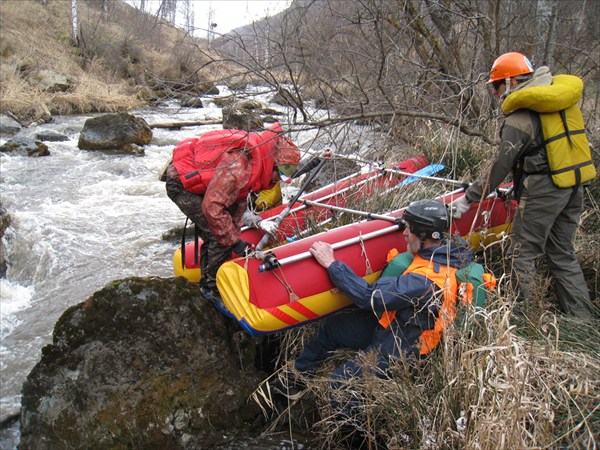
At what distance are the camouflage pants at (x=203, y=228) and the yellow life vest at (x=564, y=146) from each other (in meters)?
2.42

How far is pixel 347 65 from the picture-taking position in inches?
248

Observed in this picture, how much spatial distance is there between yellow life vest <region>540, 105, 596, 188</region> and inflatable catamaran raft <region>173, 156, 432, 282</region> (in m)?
1.74

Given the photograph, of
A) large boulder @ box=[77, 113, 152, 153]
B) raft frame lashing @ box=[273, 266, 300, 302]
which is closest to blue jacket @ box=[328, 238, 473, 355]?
raft frame lashing @ box=[273, 266, 300, 302]


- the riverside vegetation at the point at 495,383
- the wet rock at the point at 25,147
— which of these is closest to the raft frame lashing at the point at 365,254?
the riverside vegetation at the point at 495,383

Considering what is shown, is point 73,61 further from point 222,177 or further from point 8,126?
point 222,177

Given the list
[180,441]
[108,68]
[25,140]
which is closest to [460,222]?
[180,441]

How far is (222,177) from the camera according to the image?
12.0ft

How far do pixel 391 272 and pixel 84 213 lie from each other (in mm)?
5930

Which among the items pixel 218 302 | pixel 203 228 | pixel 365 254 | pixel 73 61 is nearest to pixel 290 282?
pixel 365 254

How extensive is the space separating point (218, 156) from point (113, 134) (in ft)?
28.3

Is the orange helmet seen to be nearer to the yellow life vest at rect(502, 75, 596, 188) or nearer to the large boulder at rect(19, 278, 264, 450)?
the yellow life vest at rect(502, 75, 596, 188)

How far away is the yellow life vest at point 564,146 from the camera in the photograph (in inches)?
137

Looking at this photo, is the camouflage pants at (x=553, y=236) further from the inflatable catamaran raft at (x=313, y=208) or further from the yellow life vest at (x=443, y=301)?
the inflatable catamaran raft at (x=313, y=208)

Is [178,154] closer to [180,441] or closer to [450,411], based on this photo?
[180,441]
